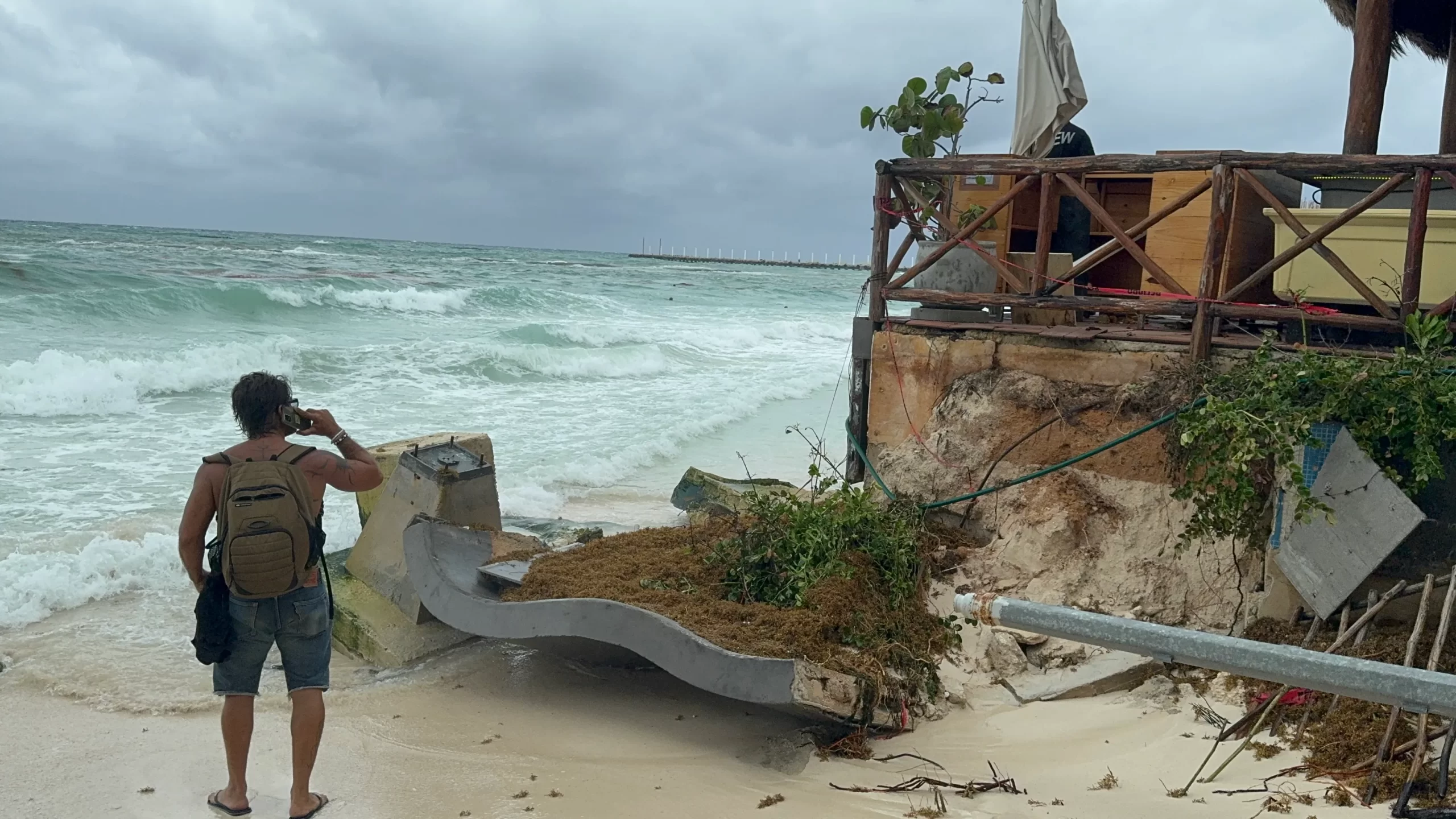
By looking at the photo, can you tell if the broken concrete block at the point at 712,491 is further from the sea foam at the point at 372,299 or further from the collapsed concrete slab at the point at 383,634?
the sea foam at the point at 372,299

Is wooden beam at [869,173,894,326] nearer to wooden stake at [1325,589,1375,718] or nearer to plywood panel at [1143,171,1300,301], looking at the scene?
plywood panel at [1143,171,1300,301]

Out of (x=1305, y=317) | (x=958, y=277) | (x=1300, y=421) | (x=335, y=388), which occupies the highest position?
(x=958, y=277)

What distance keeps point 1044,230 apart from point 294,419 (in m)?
4.05

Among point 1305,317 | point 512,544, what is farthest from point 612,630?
point 1305,317

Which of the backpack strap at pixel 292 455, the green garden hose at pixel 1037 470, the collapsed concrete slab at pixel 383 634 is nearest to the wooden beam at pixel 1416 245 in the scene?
the green garden hose at pixel 1037 470

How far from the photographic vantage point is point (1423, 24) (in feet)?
30.4

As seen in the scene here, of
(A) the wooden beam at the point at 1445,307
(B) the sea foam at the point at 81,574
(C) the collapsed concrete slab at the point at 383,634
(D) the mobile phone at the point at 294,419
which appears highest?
(A) the wooden beam at the point at 1445,307

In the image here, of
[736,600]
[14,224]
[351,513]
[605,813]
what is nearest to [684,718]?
[736,600]

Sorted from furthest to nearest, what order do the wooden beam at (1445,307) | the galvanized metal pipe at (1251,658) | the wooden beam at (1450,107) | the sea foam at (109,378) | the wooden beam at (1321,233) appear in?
the sea foam at (109,378) → the wooden beam at (1450,107) → the wooden beam at (1321,233) → the wooden beam at (1445,307) → the galvanized metal pipe at (1251,658)

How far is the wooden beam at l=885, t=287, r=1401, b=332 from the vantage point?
5176 millimetres

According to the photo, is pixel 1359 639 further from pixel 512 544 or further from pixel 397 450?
pixel 397 450

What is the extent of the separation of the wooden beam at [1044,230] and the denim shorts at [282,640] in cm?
410

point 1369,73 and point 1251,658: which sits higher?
point 1369,73

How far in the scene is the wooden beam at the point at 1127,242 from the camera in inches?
219
